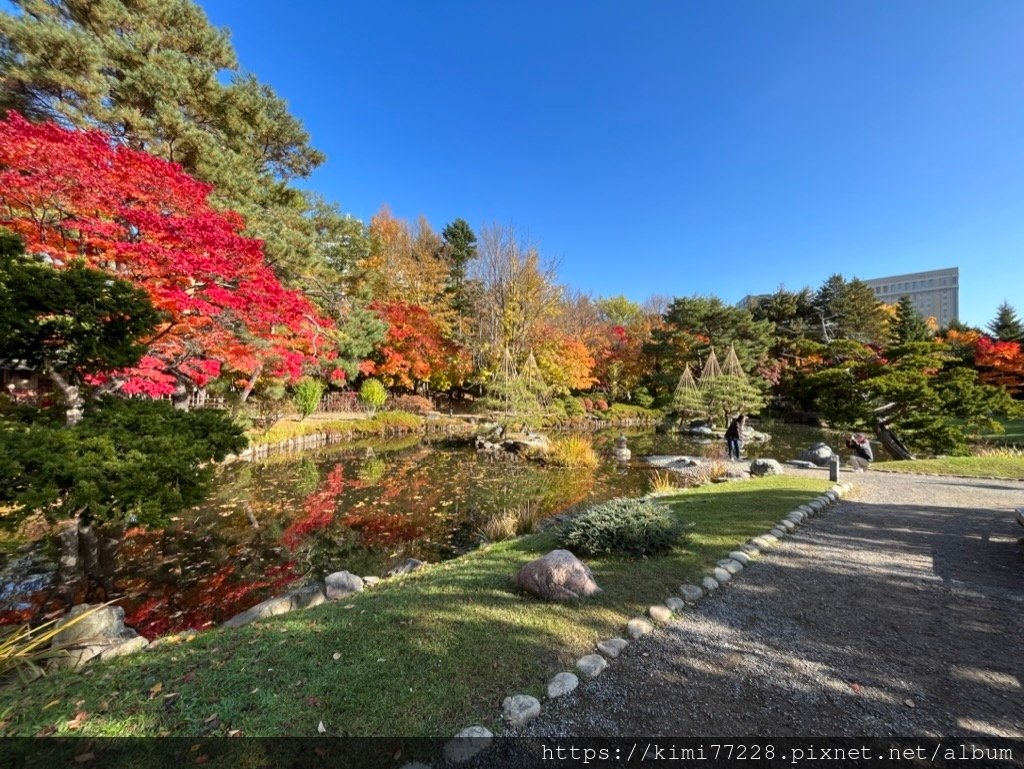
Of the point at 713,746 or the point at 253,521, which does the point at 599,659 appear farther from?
the point at 253,521

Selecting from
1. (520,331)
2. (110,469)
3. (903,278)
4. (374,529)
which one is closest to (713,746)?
(110,469)

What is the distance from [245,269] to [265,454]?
690 cm

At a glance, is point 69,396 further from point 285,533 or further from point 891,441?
point 891,441

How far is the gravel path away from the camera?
195 cm

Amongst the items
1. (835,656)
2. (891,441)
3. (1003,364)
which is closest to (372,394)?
(835,656)

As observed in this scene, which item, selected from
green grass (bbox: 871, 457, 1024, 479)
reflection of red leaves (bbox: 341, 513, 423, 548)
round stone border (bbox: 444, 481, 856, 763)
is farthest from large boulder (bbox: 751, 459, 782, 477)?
reflection of red leaves (bbox: 341, 513, 423, 548)

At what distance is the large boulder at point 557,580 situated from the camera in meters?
3.07

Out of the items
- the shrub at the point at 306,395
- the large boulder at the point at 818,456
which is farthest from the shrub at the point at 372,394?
the large boulder at the point at 818,456

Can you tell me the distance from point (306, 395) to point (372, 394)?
337cm

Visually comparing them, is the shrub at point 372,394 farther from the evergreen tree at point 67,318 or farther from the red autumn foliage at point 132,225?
the evergreen tree at point 67,318

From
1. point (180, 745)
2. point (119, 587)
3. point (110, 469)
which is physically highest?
point (110, 469)

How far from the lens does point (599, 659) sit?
2.36 m

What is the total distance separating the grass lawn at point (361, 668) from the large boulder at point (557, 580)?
0.10m

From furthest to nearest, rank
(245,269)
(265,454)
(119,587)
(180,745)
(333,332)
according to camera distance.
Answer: (333,332) < (265,454) < (245,269) < (119,587) < (180,745)
